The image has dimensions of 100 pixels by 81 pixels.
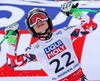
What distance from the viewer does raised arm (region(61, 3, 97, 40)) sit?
2926 mm

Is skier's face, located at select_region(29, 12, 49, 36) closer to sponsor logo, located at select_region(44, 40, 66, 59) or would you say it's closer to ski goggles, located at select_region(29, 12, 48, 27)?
ski goggles, located at select_region(29, 12, 48, 27)

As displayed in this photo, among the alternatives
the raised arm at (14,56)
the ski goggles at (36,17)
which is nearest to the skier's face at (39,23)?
the ski goggles at (36,17)

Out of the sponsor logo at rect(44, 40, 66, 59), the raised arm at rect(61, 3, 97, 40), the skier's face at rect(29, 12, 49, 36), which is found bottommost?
the sponsor logo at rect(44, 40, 66, 59)

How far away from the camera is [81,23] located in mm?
3107

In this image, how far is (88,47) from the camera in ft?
11.9

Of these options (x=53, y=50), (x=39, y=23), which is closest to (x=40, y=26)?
(x=39, y=23)

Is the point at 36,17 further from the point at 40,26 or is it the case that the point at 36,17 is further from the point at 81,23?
the point at 81,23

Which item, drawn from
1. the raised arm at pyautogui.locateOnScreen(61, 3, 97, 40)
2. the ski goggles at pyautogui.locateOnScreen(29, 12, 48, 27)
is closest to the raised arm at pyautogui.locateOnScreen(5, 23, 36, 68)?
the ski goggles at pyautogui.locateOnScreen(29, 12, 48, 27)

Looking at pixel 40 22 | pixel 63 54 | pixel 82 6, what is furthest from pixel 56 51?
pixel 82 6

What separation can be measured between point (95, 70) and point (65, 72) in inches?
19.2

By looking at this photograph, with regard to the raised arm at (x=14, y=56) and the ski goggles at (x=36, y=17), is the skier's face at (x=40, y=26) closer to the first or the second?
the ski goggles at (x=36, y=17)

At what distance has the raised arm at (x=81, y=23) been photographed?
2.93 meters

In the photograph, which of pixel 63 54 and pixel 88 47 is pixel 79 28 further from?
pixel 88 47

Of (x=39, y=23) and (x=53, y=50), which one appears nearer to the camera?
(x=39, y=23)
